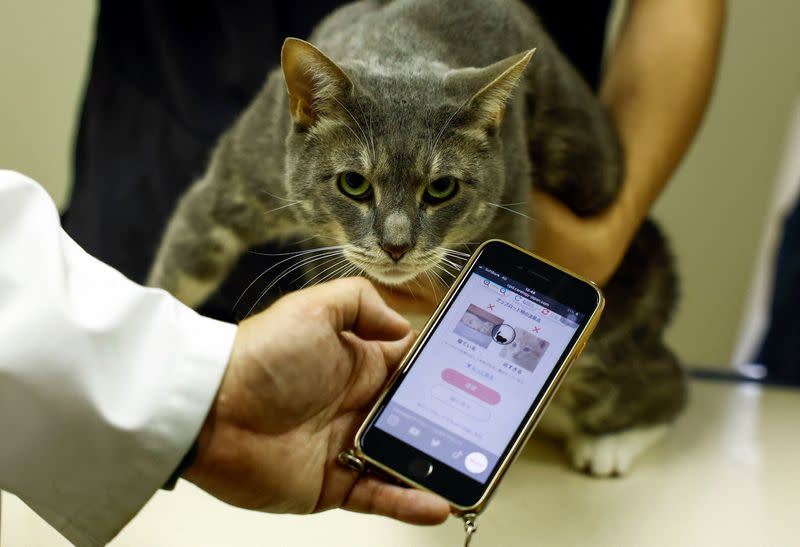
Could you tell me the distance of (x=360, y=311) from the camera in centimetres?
74

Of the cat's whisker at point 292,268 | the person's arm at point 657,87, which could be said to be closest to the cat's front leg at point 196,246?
the cat's whisker at point 292,268

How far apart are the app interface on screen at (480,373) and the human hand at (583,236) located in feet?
0.67

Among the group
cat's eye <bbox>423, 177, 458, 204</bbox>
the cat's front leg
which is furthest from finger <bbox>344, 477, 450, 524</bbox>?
the cat's front leg

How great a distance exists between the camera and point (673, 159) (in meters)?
1.20

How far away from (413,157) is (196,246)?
0.42m

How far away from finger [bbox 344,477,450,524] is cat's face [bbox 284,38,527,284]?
24cm

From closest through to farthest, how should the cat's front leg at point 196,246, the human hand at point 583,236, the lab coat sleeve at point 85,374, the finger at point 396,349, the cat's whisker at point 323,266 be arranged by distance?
the lab coat sleeve at point 85,374 < the finger at point 396,349 < the cat's whisker at point 323,266 < the human hand at point 583,236 < the cat's front leg at point 196,246

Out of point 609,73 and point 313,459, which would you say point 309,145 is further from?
point 609,73

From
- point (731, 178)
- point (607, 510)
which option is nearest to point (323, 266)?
point (607, 510)

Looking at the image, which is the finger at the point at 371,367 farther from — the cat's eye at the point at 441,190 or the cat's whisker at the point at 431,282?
the cat's eye at the point at 441,190

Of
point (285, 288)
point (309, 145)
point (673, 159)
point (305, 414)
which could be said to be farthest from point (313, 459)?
point (673, 159)

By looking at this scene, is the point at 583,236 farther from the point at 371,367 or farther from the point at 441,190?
the point at 371,367

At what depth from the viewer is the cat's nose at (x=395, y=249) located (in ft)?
2.78

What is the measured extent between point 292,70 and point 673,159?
2.14 ft
